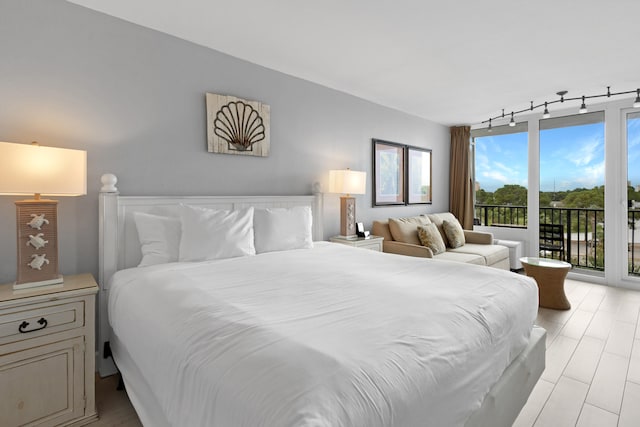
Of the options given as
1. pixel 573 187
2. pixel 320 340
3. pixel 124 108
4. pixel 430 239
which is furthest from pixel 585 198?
pixel 124 108

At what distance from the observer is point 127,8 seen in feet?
7.19

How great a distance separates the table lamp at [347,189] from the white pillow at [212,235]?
1.36m

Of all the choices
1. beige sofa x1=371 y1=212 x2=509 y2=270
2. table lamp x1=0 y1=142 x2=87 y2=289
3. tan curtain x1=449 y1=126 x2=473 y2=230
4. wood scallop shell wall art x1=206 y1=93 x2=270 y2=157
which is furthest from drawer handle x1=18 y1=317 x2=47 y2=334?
tan curtain x1=449 y1=126 x2=473 y2=230

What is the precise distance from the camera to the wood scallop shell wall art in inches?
109

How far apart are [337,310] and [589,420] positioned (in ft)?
5.32

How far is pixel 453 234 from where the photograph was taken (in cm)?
452

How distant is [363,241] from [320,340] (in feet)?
8.46

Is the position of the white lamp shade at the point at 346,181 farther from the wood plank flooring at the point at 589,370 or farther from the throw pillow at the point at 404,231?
the wood plank flooring at the point at 589,370

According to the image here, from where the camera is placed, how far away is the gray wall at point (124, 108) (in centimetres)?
200

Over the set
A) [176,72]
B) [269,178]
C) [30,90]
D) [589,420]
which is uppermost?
[176,72]

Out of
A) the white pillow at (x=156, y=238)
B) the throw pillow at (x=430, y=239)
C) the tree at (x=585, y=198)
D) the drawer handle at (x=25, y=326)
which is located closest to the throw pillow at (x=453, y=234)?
the throw pillow at (x=430, y=239)

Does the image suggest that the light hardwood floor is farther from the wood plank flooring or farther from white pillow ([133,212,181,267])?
white pillow ([133,212,181,267])

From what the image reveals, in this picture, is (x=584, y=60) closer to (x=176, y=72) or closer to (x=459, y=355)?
(x=459, y=355)

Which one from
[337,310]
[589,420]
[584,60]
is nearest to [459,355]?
[337,310]
